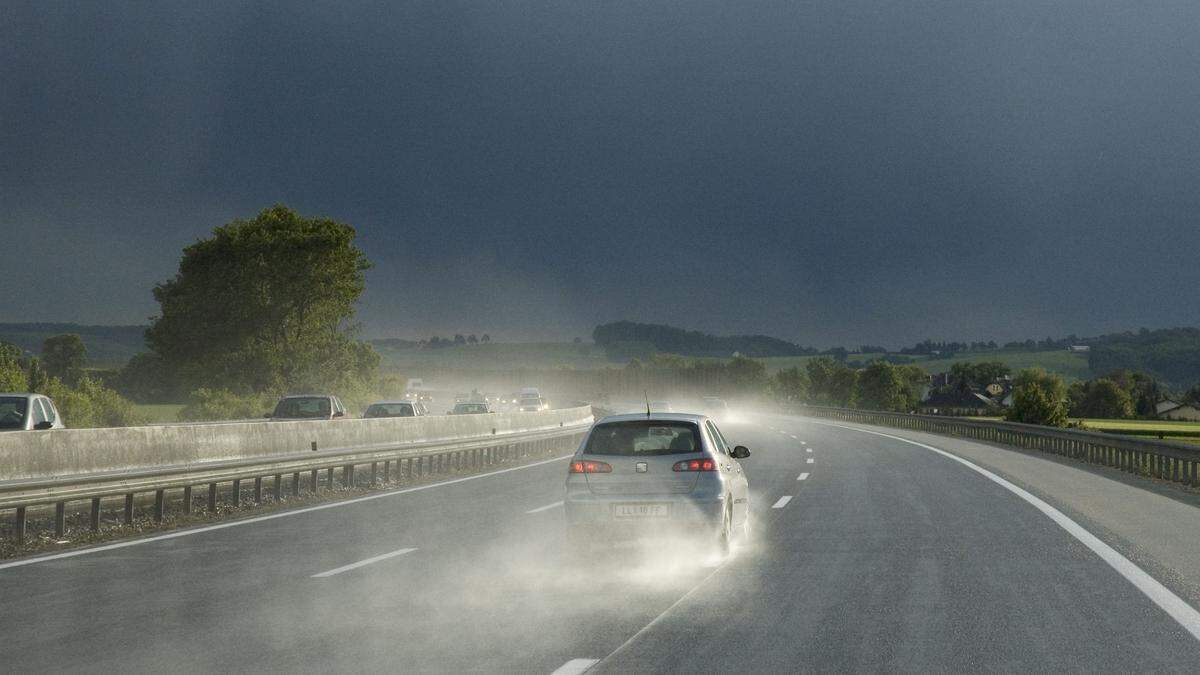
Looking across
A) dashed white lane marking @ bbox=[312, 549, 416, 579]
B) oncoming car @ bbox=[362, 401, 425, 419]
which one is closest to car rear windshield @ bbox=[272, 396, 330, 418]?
oncoming car @ bbox=[362, 401, 425, 419]

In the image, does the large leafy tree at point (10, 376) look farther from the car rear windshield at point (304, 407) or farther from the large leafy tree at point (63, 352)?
the large leafy tree at point (63, 352)

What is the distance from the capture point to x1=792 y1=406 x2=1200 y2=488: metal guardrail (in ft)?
70.3

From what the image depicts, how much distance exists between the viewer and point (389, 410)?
33.8 metres

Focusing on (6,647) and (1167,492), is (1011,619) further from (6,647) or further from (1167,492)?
(1167,492)

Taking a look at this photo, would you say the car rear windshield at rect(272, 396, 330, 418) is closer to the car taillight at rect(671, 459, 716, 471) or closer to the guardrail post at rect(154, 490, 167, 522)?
the guardrail post at rect(154, 490, 167, 522)

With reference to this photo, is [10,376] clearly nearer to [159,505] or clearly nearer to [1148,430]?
[159,505]

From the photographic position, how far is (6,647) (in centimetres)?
734

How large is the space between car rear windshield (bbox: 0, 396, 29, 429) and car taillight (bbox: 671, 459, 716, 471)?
11286mm

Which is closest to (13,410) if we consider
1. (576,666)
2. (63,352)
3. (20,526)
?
(20,526)

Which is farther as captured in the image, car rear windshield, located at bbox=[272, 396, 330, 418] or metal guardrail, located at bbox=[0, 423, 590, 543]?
car rear windshield, located at bbox=[272, 396, 330, 418]

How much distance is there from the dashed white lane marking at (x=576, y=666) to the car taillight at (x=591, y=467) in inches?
176

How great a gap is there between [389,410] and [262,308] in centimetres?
3122

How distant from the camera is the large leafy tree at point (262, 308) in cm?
6244

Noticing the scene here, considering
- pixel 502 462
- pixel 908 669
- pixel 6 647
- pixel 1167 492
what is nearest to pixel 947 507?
pixel 1167 492
